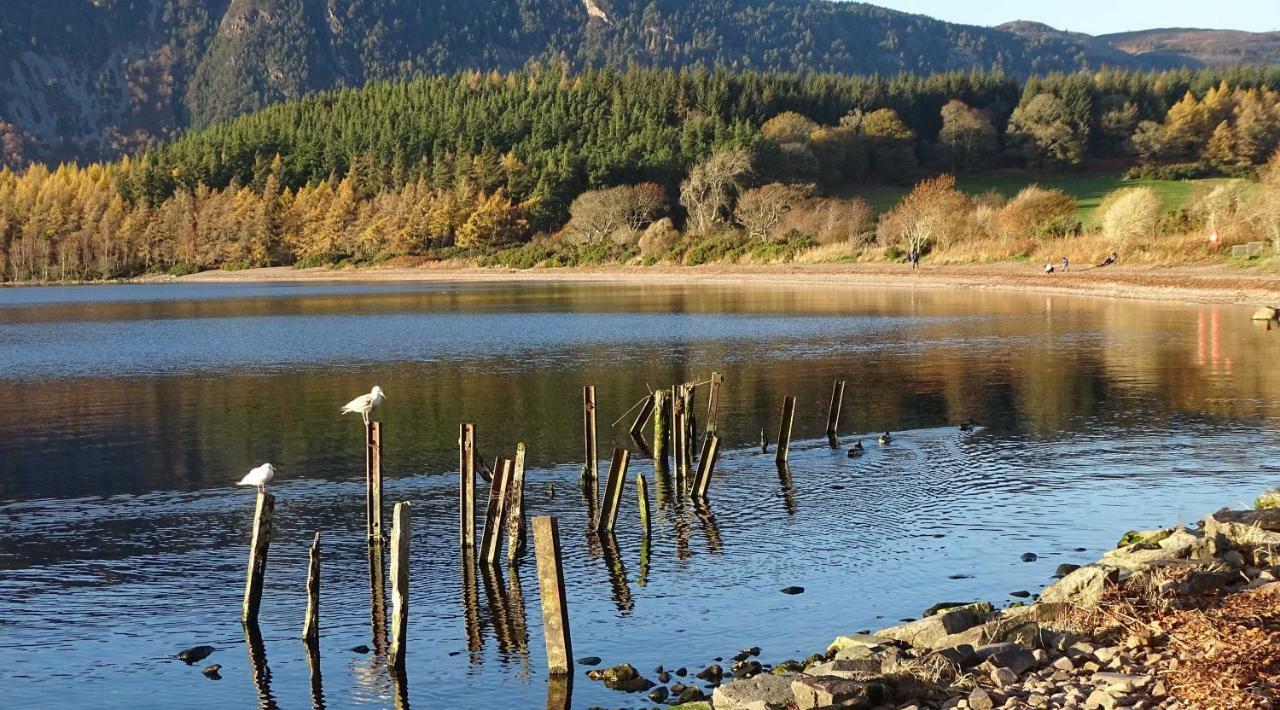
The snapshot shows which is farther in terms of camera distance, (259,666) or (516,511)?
(516,511)

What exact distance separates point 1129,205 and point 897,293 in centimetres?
1480

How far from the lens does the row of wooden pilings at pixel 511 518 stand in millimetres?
14719

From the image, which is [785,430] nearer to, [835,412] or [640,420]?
[640,420]

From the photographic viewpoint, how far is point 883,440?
29.5 meters

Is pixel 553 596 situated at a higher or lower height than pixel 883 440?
higher

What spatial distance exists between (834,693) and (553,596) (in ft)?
13.6

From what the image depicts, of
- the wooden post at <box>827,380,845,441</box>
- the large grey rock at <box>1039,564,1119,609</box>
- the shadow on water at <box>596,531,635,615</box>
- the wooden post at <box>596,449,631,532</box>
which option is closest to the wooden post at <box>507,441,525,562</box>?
the shadow on water at <box>596,531,635,615</box>

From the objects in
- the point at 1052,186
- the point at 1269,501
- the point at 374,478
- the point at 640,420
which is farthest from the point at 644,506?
the point at 1052,186

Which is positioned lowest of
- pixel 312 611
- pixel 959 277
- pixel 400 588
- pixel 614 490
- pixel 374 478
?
pixel 312 611

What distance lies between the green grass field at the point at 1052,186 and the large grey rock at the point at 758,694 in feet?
403

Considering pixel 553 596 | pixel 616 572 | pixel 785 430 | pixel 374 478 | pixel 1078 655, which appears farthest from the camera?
pixel 785 430

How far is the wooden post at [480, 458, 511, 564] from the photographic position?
19.2 meters

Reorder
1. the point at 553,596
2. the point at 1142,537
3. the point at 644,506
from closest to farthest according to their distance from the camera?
the point at 553,596 < the point at 1142,537 < the point at 644,506

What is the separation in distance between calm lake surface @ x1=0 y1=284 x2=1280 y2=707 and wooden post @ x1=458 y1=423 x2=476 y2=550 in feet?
1.28
